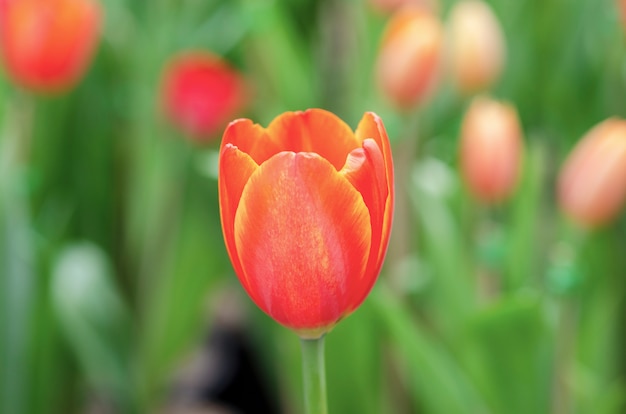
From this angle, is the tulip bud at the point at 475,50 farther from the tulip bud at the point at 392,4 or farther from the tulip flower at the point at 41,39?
the tulip flower at the point at 41,39

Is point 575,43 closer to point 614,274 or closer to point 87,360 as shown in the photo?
point 614,274

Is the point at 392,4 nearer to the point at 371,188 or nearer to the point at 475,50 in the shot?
the point at 475,50

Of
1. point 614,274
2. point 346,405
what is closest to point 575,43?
point 614,274

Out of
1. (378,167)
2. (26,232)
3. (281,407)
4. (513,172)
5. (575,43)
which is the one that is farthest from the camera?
(281,407)

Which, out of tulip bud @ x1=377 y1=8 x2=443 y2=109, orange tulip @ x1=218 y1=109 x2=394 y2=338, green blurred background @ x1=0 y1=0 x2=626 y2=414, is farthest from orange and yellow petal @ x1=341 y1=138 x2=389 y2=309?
tulip bud @ x1=377 y1=8 x2=443 y2=109

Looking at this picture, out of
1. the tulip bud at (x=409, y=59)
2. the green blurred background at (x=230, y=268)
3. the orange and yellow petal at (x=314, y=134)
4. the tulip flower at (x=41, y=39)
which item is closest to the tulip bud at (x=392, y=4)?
the green blurred background at (x=230, y=268)

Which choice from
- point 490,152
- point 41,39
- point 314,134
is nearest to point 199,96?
point 41,39

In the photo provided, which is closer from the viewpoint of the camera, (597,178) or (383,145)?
(383,145)

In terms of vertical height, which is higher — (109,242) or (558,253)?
(109,242)
